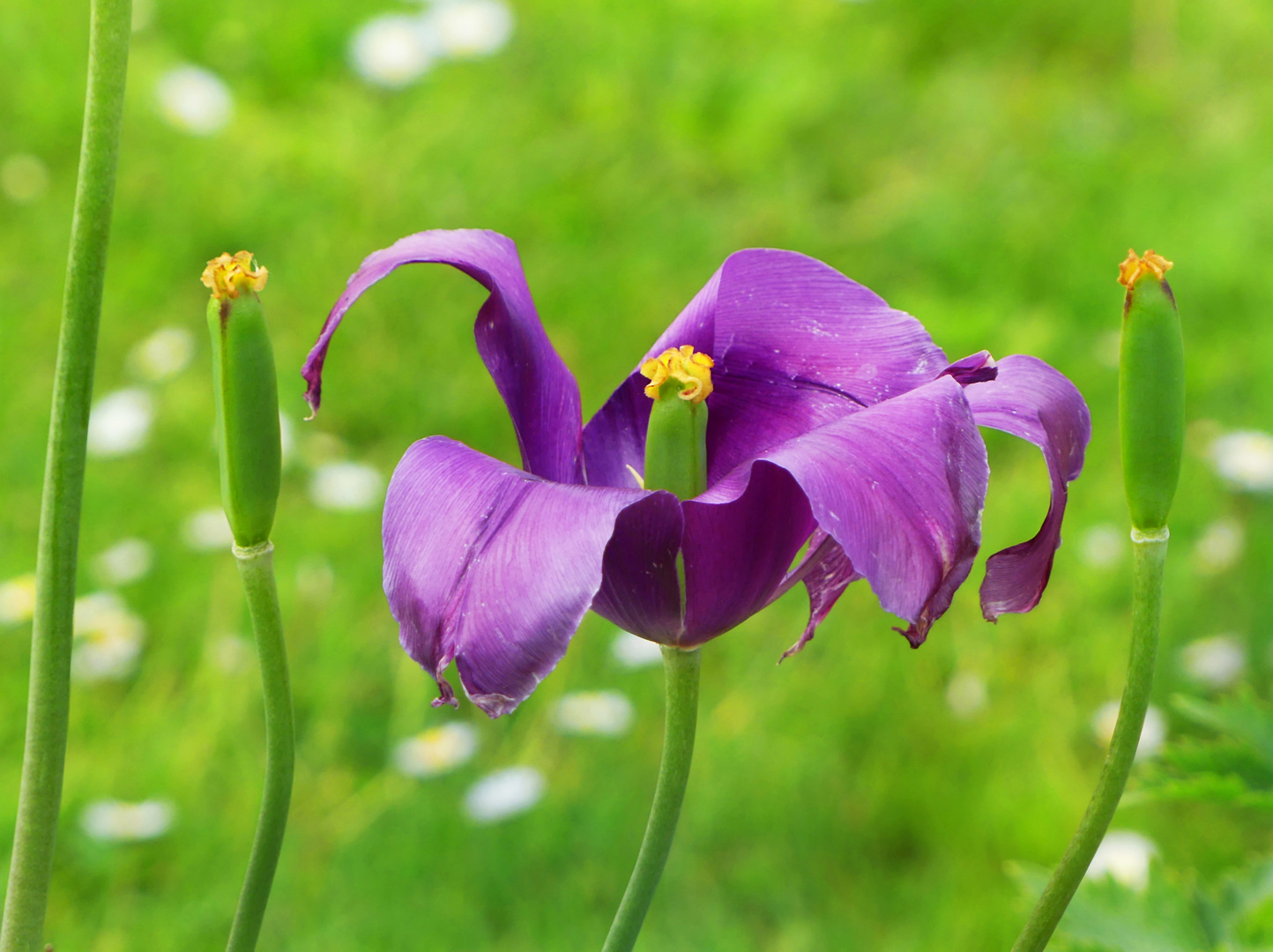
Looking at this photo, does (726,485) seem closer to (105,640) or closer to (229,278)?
(229,278)

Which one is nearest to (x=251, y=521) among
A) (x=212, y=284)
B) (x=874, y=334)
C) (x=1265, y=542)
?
(x=212, y=284)

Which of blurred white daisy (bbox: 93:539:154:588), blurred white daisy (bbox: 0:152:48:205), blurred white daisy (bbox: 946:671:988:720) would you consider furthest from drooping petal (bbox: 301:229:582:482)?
blurred white daisy (bbox: 0:152:48:205)

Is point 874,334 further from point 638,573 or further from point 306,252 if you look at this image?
point 306,252

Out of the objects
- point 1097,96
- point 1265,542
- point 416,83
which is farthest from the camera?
point 1097,96

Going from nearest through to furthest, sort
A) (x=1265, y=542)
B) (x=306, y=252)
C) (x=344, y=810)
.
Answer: (x=344, y=810), (x=1265, y=542), (x=306, y=252)

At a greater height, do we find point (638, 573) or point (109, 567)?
point (638, 573)

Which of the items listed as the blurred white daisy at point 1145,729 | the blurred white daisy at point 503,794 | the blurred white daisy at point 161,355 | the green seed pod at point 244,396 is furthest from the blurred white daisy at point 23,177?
the green seed pod at point 244,396
